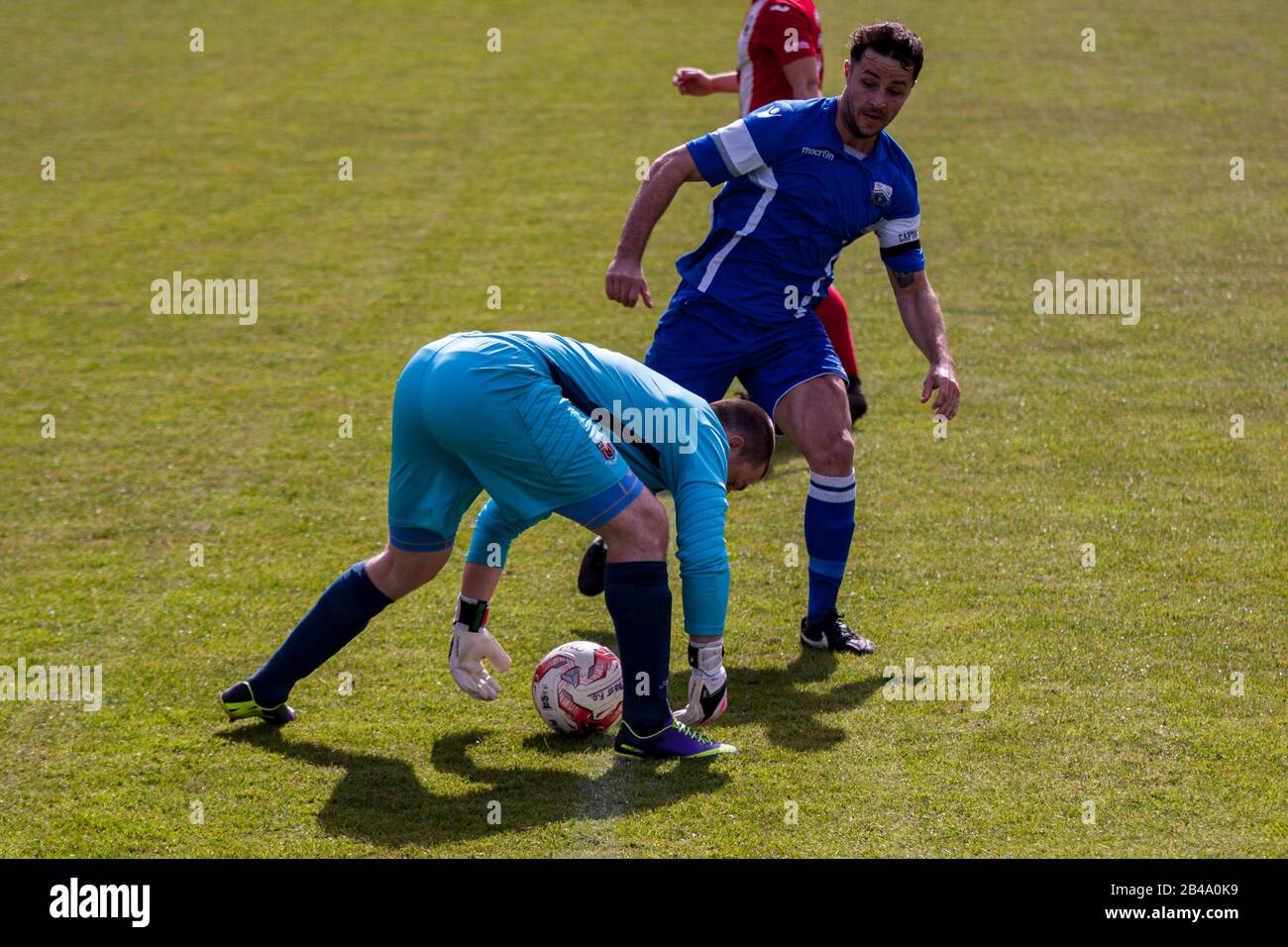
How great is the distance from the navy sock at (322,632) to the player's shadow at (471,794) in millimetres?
227

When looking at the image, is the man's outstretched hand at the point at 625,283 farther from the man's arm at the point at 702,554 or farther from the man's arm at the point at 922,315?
the man's arm at the point at 922,315

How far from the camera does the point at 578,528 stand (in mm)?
7668

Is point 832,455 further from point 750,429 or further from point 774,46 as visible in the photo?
point 774,46

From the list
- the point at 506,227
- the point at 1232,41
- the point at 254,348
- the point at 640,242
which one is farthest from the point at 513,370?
the point at 1232,41

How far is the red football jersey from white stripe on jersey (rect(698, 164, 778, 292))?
2802 millimetres

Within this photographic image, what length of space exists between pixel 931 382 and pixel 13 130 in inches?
564

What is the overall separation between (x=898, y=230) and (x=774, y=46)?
303 centimetres

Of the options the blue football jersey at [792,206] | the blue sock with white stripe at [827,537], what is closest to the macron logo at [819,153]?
the blue football jersey at [792,206]

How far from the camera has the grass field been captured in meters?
4.93

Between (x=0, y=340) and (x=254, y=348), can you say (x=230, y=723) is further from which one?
(x=0, y=340)

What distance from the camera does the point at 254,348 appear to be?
10547mm

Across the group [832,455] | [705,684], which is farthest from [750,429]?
[832,455]

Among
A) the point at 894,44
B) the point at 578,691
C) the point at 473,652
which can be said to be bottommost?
the point at 578,691

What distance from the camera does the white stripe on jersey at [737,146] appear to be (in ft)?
20.2
